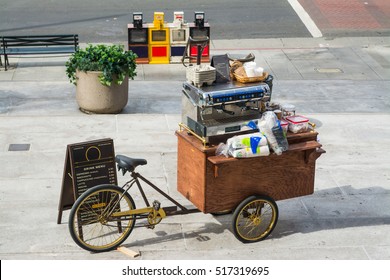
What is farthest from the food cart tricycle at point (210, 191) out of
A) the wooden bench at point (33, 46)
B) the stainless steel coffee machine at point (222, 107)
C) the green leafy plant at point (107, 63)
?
the wooden bench at point (33, 46)

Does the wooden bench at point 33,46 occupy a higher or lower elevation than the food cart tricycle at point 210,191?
lower

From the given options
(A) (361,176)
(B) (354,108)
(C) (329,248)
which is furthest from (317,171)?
(B) (354,108)

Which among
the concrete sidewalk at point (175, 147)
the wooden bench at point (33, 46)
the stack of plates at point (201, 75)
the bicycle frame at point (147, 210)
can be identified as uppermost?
the stack of plates at point (201, 75)

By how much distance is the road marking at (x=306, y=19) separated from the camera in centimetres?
2228

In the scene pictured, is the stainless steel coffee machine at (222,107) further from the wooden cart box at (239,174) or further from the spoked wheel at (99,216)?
the spoked wheel at (99,216)

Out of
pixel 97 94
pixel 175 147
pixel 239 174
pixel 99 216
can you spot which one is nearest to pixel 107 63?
pixel 97 94

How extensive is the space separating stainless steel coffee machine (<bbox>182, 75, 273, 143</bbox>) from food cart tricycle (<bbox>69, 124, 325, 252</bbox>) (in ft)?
0.73

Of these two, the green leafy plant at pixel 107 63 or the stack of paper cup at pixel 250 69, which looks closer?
the stack of paper cup at pixel 250 69

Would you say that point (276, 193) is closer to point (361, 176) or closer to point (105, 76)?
point (361, 176)

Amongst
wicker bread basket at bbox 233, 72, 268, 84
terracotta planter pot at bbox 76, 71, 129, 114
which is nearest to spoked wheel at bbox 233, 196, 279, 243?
wicker bread basket at bbox 233, 72, 268, 84

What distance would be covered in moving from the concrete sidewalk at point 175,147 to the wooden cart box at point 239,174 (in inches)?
23.6

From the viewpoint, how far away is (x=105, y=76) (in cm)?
1366

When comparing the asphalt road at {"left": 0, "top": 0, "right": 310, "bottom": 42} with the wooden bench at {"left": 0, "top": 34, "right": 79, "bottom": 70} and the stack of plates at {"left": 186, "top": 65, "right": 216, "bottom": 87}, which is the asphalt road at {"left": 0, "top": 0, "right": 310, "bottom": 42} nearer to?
the wooden bench at {"left": 0, "top": 34, "right": 79, "bottom": 70}

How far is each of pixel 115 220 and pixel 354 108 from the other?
761cm
